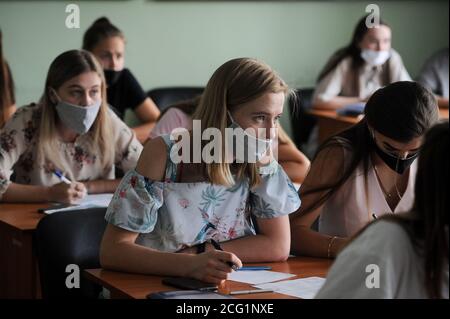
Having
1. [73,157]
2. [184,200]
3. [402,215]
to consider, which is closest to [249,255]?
[184,200]

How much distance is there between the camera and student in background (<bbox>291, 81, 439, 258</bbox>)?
2.41 metres

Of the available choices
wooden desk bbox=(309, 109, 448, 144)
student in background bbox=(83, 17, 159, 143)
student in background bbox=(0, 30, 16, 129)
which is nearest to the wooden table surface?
student in background bbox=(83, 17, 159, 143)

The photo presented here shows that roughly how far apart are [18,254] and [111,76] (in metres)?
2.06

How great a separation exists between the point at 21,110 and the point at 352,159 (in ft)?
4.82

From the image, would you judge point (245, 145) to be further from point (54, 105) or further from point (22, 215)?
point (54, 105)

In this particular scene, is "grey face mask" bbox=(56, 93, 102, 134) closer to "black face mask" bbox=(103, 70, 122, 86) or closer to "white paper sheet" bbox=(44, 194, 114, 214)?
"white paper sheet" bbox=(44, 194, 114, 214)

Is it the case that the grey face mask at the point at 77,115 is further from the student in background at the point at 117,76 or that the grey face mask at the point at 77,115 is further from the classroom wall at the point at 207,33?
the classroom wall at the point at 207,33

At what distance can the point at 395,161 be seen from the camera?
256cm

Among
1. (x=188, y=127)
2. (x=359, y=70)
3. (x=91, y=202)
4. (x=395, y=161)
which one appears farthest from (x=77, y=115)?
(x=359, y=70)

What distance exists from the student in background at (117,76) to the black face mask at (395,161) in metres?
2.22

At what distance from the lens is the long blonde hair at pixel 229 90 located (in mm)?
2311

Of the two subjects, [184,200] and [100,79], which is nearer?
[184,200]
